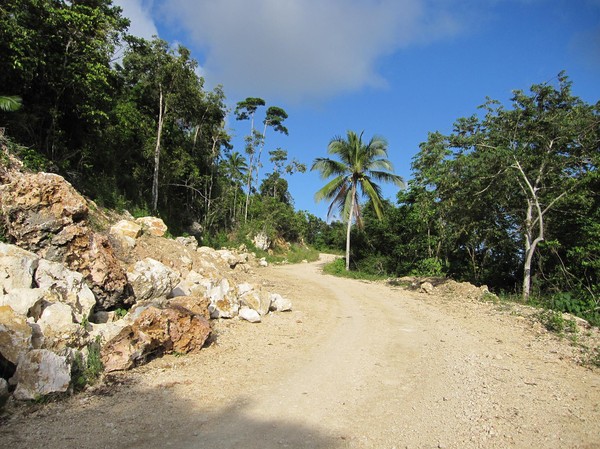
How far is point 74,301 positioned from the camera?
4562 millimetres

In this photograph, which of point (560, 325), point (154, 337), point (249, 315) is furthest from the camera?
point (249, 315)

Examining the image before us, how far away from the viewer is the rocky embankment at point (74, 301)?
336 centimetres

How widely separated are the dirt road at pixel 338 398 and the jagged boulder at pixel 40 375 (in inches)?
7.2

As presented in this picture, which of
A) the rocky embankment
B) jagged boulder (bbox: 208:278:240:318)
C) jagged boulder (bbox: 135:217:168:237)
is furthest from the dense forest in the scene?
jagged boulder (bbox: 208:278:240:318)

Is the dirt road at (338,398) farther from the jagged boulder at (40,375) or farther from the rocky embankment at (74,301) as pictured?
the rocky embankment at (74,301)

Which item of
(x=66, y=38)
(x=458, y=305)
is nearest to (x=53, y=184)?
(x=66, y=38)

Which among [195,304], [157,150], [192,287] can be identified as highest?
[157,150]

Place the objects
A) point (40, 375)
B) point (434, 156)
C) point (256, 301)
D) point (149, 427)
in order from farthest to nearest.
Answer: point (434, 156)
point (256, 301)
point (40, 375)
point (149, 427)

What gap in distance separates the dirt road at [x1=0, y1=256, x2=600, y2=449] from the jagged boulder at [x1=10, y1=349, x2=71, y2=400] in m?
0.18

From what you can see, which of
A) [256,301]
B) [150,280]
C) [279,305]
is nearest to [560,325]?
[279,305]

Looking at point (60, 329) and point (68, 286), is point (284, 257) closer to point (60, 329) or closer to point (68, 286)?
point (68, 286)

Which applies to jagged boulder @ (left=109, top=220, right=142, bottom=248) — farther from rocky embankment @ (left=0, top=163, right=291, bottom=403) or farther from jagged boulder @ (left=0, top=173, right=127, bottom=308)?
jagged boulder @ (left=0, top=173, right=127, bottom=308)

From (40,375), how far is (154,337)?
137 cm

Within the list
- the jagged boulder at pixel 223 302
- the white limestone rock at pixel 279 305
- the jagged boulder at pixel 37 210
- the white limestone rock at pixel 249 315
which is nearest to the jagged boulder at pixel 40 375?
the jagged boulder at pixel 37 210
